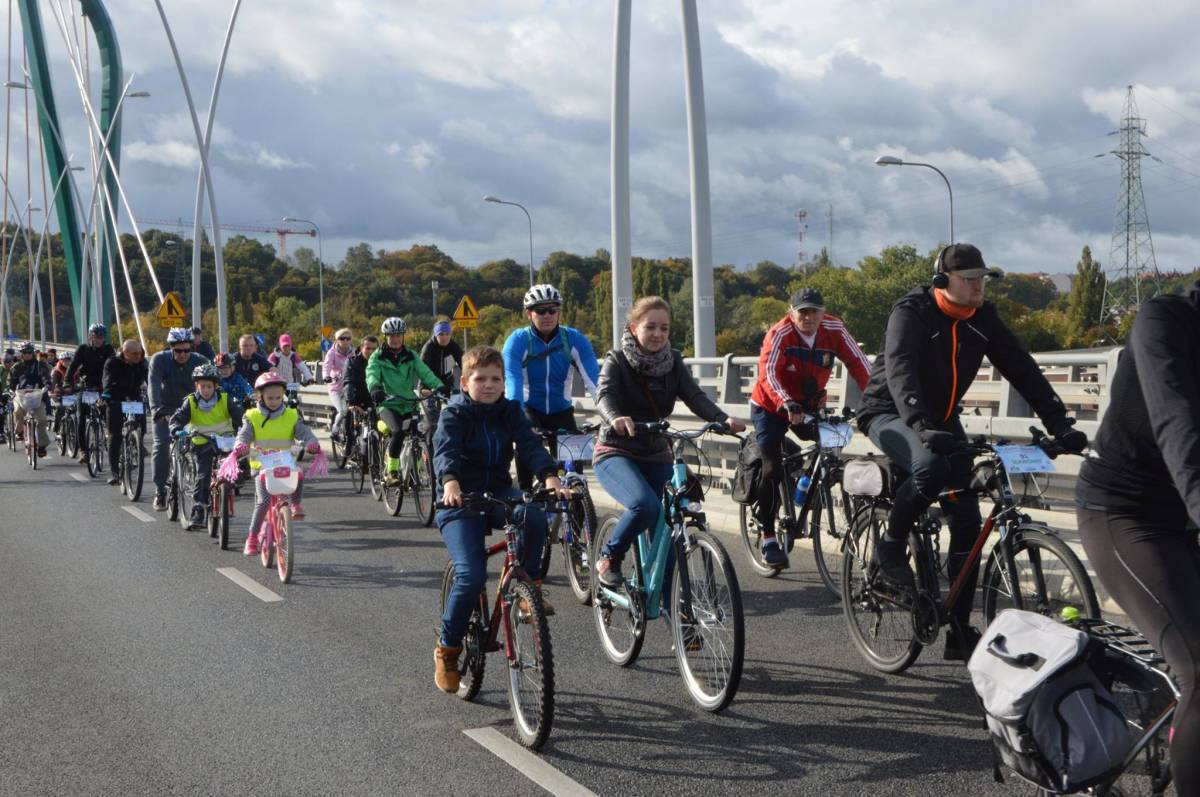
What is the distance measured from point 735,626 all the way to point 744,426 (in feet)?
4.58

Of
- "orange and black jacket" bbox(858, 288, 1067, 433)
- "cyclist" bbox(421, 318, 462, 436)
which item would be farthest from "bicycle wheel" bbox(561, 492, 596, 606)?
"cyclist" bbox(421, 318, 462, 436)

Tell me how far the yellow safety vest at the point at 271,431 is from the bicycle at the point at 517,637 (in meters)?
4.81

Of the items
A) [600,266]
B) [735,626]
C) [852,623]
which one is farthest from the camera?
[600,266]

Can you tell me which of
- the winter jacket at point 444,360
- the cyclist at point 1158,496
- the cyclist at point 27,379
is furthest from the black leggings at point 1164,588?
the cyclist at point 27,379

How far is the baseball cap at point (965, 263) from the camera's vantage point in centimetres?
505

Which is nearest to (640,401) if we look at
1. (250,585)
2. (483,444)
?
(483,444)

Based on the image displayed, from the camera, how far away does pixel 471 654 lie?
17.7ft

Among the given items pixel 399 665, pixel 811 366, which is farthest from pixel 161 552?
pixel 811 366

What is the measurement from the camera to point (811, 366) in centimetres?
809

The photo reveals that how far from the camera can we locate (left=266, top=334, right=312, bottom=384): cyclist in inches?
758

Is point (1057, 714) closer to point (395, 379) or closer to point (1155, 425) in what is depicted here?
point (1155, 425)

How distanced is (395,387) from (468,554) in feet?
24.4

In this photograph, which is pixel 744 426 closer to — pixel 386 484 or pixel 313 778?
pixel 313 778

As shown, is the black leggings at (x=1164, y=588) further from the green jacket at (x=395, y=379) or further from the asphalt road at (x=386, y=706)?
the green jacket at (x=395, y=379)
